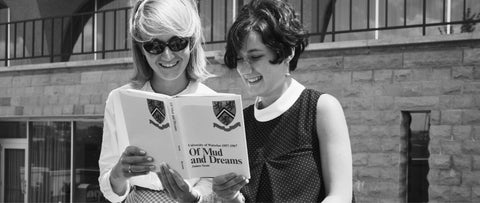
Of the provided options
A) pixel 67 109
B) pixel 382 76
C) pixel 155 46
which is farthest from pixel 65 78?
pixel 155 46

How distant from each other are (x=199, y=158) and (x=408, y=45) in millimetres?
4940

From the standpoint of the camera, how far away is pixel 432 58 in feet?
20.8

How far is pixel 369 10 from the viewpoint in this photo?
24.1ft

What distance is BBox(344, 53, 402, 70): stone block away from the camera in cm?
654

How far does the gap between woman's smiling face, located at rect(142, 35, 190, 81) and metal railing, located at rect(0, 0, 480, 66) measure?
4667mm

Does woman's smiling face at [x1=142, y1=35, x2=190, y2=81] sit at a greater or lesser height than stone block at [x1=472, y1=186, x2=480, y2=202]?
greater

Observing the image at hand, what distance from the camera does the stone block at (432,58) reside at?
622 cm

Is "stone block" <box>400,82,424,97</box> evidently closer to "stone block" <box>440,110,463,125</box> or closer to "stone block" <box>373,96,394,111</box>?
"stone block" <box>373,96,394,111</box>

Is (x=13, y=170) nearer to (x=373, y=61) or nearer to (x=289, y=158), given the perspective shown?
(x=373, y=61)

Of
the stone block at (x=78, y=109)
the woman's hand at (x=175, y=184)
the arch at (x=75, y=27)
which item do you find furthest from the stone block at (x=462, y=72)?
the arch at (x=75, y=27)

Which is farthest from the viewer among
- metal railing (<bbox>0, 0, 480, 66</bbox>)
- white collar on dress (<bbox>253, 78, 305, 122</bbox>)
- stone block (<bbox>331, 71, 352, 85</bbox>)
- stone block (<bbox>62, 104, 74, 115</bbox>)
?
stone block (<bbox>62, 104, 74, 115</bbox>)

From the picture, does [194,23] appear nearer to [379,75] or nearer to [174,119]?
[174,119]

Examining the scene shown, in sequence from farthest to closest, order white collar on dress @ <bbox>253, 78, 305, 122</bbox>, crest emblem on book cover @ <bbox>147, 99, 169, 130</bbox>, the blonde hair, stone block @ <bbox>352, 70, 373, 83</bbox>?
stone block @ <bbox>352, 70, 373, 83</bbox> < the blonde hair < white collar on dress @ <bbox>253, 78, 305, 122</bbox> < crest emblem on book cover @ <bbox>147, 99, 169, 130</bbox>

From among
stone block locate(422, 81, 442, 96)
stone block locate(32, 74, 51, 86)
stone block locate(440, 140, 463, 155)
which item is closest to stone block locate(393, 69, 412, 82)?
stone block locate(422, 81, 442, 96)
